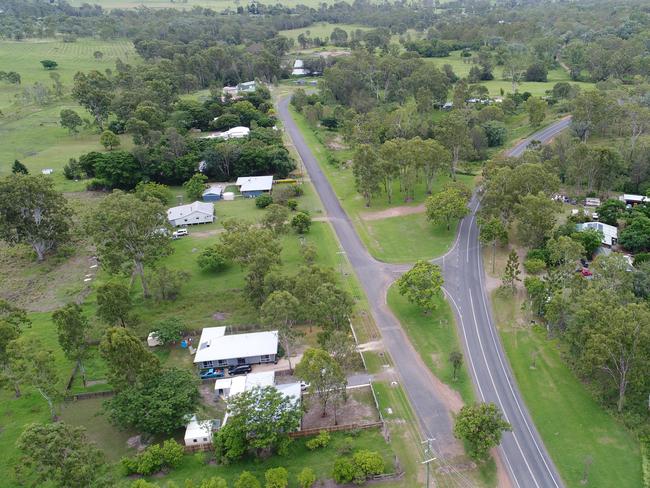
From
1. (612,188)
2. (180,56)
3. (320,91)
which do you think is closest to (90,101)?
(180,56)

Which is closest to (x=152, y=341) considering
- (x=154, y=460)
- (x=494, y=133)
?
(x=154, y=460)

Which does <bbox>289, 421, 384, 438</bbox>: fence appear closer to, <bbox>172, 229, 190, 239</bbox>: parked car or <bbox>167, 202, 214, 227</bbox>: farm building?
<bbox>172, 229, 190, 239</bbox>: parked car

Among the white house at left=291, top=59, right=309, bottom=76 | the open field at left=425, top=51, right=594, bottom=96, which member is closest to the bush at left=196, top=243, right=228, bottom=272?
the open field at left=425, top=51, right=594, bottom=96

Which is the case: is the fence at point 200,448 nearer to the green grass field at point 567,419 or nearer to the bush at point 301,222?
the green grass field at point 567,419

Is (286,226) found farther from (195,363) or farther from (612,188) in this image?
(612,188)

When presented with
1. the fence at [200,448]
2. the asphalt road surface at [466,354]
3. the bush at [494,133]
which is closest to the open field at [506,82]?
the bush at [494,133]
